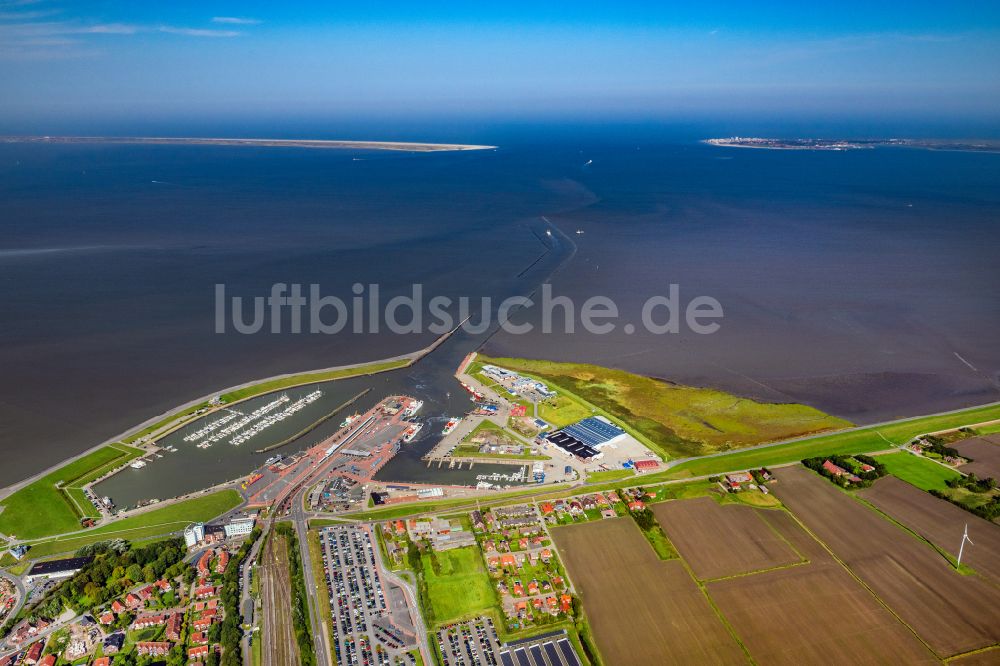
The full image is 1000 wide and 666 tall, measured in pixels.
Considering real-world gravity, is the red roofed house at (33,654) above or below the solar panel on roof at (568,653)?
below

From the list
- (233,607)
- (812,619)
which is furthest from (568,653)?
(233,607)

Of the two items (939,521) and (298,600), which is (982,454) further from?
(298,600)

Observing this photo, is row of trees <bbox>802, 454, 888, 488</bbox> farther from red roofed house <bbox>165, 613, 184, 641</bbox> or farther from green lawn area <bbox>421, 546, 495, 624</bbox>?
red roofed house <bbox>165, 613, 184, 641</bbox>

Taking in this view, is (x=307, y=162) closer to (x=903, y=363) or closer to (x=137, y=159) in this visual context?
(x=137, y=159)

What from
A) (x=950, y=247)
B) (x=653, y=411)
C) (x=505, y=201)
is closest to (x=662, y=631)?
(x=653, y=411)

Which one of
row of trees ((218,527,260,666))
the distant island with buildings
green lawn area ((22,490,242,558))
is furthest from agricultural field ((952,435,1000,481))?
the distant island with buildings

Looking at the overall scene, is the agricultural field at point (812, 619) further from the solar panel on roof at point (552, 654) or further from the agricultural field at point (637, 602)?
the solar panel on roof at point (552, 654)

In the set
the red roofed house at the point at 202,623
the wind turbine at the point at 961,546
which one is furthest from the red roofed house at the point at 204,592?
the wind turbine at the point at 961,546
